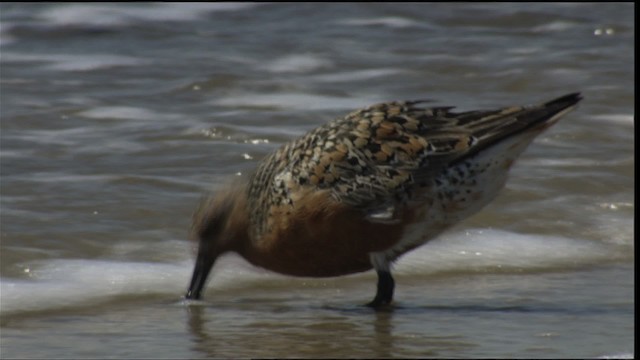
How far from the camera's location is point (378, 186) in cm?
664

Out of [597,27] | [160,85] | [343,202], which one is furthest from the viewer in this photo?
[597,27]

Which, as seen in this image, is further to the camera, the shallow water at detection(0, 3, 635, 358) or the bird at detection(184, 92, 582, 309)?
the bird at detection(184, 92, 582, 309)

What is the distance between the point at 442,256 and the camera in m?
7.50

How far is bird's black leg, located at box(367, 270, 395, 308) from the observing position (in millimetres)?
6555

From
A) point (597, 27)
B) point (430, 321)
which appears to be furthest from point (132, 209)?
point (597, 27)

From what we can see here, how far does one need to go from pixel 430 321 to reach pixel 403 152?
2.62ft

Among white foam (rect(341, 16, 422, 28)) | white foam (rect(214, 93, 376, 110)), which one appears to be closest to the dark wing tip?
white foam (rect(214, 93, 376, 110))

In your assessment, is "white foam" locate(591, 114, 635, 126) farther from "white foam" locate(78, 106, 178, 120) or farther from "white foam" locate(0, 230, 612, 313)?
"white foam" locate(78, 106, 178, 120)

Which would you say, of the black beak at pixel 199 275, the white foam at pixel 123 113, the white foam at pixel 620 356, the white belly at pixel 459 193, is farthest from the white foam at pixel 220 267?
the white foam at pixel 123 113

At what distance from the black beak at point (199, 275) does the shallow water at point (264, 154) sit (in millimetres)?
73

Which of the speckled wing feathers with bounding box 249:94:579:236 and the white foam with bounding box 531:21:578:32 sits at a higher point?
the speckled wing feathers with bounding box 249:94:579:236

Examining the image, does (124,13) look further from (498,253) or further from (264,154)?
(498,253)

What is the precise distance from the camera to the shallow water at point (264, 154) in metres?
6.14

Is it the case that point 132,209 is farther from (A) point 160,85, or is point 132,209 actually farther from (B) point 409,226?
(A) point 160,85
